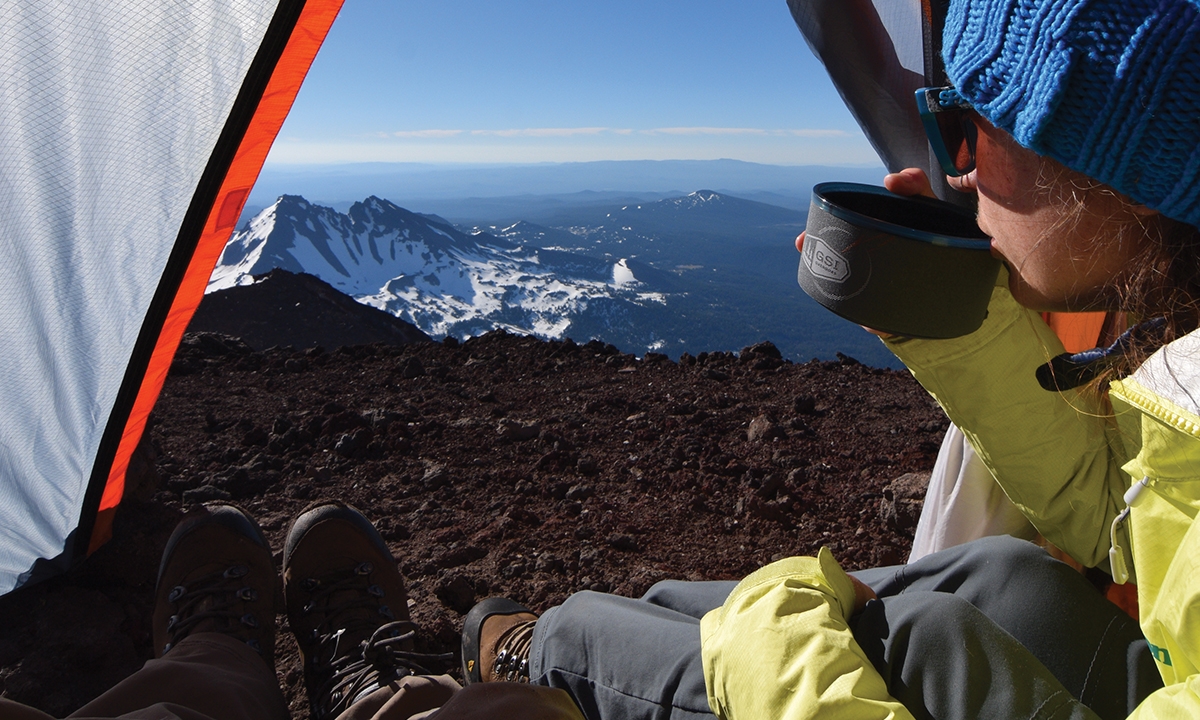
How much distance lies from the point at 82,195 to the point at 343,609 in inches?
47.0

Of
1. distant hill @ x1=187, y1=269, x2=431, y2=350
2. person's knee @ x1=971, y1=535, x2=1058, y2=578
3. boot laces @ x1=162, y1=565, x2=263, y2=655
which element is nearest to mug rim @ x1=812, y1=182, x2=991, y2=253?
person's knee @ x1=971, y1=535, x2=1058, y2=578

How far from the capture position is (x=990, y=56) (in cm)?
74

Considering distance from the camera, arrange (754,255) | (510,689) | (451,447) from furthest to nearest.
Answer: (754,255)
(451,447)
(510,689)

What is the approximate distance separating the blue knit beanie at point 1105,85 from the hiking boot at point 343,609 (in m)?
1.32

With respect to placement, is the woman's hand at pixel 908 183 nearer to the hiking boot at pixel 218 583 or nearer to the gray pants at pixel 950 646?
the gray pants at pixel 950 646

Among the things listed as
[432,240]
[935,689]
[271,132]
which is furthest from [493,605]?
[432,240]

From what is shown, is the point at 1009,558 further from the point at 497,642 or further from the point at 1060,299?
the point at 497,642

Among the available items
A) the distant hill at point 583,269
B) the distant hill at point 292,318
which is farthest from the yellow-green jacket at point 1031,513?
the distant hill at point 583,269

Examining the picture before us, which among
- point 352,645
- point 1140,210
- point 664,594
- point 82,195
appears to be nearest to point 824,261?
point 1140,210

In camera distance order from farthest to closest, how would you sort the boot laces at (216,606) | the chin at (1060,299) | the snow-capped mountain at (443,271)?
the snow-capped mountain at (443,271) < the boot laces at (216,606) < the chin at (1060,299)

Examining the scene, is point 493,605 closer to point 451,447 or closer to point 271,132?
point 271,132

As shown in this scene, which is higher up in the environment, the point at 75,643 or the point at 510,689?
the point at 510,689

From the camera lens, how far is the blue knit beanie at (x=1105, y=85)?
0.63 m

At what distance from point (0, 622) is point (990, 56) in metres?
2.54
